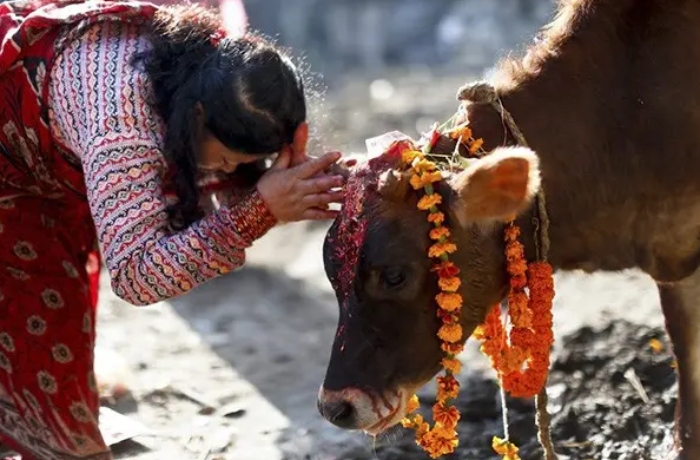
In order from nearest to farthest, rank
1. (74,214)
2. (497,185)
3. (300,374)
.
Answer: (497,185)
(74,214)
(300,374)

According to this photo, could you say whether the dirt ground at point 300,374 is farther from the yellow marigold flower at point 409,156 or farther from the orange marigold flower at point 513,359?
the yellow marigold flower at point 409,156

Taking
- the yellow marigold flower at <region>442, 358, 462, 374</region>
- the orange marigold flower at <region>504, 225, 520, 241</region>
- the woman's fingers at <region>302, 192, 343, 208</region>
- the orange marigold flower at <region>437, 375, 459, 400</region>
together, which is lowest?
the orange marigold flower at <region>437, 375, 459, 400</region>

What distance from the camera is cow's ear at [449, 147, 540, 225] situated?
2473 millimetres

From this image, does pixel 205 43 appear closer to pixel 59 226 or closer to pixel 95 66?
pixel 95 66

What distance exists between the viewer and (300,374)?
449 cm

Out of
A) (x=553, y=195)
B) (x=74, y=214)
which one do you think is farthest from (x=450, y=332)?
(x=74, y=214)

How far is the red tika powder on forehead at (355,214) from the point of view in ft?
8.73

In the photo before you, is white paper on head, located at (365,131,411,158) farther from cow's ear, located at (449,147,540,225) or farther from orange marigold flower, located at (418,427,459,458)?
orange marigold flower, located at (418,427,459,458)

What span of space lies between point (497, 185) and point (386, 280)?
14.0 inches

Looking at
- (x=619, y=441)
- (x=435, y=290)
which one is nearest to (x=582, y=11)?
(x=435, y=290)

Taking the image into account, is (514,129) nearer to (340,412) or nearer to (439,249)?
(439,249)

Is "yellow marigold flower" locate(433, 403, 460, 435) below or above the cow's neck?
below

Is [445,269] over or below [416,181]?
below

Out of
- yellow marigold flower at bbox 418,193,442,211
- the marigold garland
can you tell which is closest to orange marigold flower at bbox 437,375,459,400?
the marigold garland
